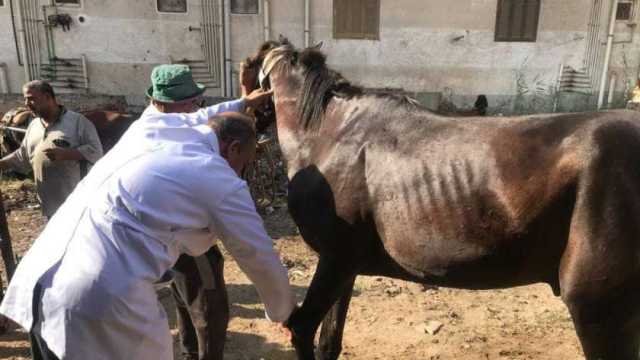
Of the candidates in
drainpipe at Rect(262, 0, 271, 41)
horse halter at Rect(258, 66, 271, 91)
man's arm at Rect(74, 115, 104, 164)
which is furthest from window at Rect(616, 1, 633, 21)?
man's arm at Rect(74, 115, 104, 164)

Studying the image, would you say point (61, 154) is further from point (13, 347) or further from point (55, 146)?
point (13, 347)

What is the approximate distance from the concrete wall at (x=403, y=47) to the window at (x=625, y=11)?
246 millimetres

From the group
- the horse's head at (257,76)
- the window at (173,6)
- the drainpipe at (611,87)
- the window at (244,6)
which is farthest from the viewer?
the drainpipe at (611,87)

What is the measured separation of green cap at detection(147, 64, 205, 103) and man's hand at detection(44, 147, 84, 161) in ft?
5.44

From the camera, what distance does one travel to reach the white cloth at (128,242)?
5.21 feet

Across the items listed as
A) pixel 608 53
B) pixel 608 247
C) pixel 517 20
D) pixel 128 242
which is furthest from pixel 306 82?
pixel 608 53

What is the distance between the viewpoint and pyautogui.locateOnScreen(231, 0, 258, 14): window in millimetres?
11375

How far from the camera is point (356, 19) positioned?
11.6 meters

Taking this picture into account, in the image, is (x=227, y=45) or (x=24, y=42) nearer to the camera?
(x=24, y=42)

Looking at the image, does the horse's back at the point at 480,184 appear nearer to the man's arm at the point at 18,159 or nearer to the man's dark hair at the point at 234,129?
the man's dark hair at the point at 234,129

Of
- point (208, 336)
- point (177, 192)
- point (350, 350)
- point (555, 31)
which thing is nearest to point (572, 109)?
point (555, 31)

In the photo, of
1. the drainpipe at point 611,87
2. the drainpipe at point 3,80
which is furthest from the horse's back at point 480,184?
the drainpipe at point 611,87

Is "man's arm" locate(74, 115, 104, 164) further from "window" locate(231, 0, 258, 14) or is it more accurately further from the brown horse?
"window" locate(231, 0, 258, 14)

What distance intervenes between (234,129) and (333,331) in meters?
1.81
